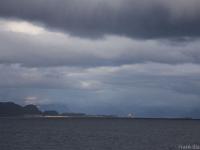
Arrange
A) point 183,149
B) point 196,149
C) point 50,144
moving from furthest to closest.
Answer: point 50,144 → point 183,149 → point 196,149

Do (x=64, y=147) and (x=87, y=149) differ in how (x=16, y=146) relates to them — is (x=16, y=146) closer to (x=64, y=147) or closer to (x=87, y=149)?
(x=64, y=147)

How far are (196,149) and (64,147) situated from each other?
46.0 m

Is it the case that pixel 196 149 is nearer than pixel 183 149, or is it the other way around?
pixel 196 149

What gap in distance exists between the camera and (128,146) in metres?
152

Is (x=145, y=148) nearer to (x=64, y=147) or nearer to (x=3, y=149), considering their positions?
(x=64, y=147)

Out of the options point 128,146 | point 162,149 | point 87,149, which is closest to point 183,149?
point 162,149

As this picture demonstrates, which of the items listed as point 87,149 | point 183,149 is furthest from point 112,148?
point 183,149

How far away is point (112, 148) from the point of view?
145250 millimetres

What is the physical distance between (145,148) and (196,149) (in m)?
23.9

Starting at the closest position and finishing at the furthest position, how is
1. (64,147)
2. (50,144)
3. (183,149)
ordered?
(183,149) → (64,147) → (50,144)

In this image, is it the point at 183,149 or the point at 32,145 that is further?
the point at 32,145

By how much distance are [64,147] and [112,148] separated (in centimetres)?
1668

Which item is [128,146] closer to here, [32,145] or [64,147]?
[64,147]

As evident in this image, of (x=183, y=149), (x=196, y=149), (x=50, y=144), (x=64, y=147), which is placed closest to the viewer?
(x=196, y=149)
